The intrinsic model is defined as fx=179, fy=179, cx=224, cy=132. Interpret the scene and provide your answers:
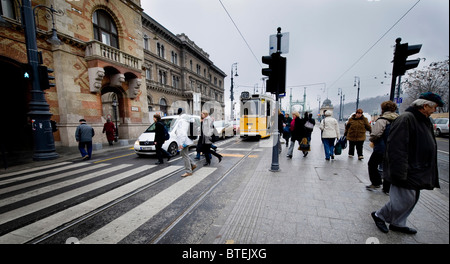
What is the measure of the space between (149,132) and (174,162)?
2385mm

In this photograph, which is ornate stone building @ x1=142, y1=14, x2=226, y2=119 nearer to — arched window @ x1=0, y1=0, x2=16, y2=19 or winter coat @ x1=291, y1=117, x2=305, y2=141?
arched window @ x1=0, y1=0, x2=16, y2=19

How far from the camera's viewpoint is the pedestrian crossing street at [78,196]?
2.71 m

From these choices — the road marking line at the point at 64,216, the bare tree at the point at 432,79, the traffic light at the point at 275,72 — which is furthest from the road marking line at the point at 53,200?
the bare tree at the point at 432,79

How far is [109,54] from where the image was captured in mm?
12906

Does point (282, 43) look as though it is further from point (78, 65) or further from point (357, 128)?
point (78, 65)

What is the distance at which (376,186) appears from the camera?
3.80m

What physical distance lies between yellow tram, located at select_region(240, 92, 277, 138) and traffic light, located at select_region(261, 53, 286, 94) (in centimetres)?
737

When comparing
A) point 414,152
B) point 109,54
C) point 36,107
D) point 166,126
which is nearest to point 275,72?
point 414,152

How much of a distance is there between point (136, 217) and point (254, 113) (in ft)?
34.6

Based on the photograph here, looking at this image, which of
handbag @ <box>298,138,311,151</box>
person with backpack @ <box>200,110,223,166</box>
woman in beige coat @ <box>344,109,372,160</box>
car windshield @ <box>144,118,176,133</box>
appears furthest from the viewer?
car windshield @ <box>144,118,176,133</box>

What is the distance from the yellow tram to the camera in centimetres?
1257

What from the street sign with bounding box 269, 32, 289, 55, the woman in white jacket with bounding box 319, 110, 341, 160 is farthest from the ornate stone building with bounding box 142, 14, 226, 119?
the woman in white jacket with bounding box 319, 110, 341, 160

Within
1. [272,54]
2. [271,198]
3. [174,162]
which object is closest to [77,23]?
[174,162]
